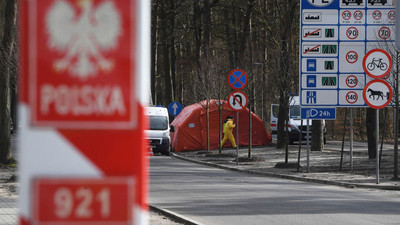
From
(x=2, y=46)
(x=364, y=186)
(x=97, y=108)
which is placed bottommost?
(x=364, y=186)

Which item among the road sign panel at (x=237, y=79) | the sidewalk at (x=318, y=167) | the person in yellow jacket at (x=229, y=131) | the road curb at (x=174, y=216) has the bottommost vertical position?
the sidewalk at (x=318, y=167)

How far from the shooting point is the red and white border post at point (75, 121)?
2.74 metres

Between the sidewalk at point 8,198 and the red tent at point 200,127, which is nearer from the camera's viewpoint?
the sidewalk at point 8,198

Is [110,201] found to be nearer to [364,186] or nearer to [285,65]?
[364,186]

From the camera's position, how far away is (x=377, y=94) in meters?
19.8

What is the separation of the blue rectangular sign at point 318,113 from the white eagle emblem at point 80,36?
21.2 meters

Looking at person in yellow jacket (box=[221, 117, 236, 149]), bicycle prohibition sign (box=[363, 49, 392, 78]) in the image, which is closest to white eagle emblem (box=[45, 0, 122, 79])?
bicycle prohibition sign (box=[363, 49, 392, 78])

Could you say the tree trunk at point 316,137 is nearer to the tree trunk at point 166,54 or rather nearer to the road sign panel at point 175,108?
the road sign panel at point 175,108

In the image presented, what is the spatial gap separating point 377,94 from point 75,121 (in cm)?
1769

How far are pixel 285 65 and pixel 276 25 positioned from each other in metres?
13.1

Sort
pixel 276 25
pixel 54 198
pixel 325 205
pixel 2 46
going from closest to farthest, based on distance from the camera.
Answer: pixel 54 198
pixel 325 205
pixel 2 46
pixel 276 25

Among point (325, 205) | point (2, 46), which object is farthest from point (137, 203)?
point (2, 46)

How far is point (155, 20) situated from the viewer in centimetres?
4809

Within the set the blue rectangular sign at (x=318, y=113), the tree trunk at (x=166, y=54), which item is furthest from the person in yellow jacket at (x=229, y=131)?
the blue rectangular sign at (x=318, y=113)
